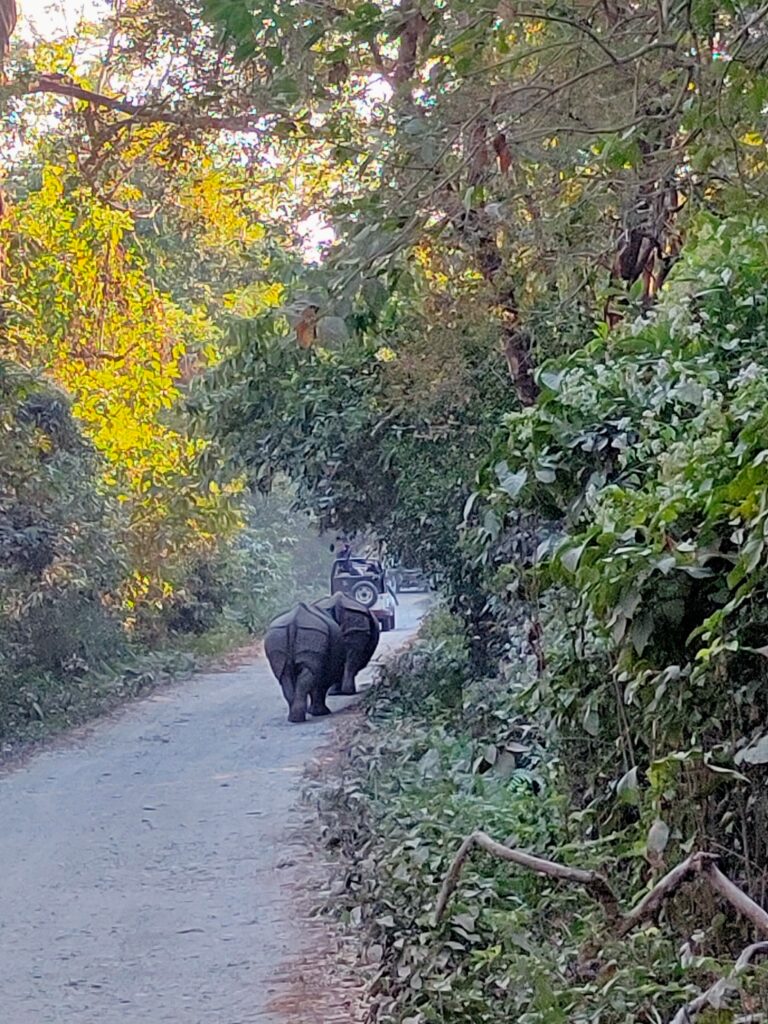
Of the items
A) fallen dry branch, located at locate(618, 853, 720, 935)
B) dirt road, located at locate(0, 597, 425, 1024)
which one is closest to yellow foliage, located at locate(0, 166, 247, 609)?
dirt road, located at locate(0, 597, 425, 1024)

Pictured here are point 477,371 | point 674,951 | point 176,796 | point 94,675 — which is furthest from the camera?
point 94,675

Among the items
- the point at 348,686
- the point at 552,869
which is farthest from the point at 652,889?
the point at 348,686

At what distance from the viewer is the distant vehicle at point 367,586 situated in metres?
22.0

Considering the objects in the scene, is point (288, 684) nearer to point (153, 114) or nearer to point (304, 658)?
point (304, 658)

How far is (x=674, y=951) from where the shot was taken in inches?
143

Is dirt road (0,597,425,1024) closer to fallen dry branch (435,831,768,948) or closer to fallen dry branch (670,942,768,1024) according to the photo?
fallen dry branch (435,831,768,948)

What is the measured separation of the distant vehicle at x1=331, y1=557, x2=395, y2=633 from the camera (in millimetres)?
21969

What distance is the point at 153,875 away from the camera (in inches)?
282

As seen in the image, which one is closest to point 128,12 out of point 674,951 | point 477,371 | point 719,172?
point 477,371

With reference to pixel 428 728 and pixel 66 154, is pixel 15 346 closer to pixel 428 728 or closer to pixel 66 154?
pixel 66 154

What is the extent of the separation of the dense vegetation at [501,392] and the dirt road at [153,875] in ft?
1.83

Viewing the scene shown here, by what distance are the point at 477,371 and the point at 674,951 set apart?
5.19 metres

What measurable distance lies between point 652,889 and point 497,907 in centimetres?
170

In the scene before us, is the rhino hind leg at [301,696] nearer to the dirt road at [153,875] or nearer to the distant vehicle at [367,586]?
the dirt road at [153,875]
